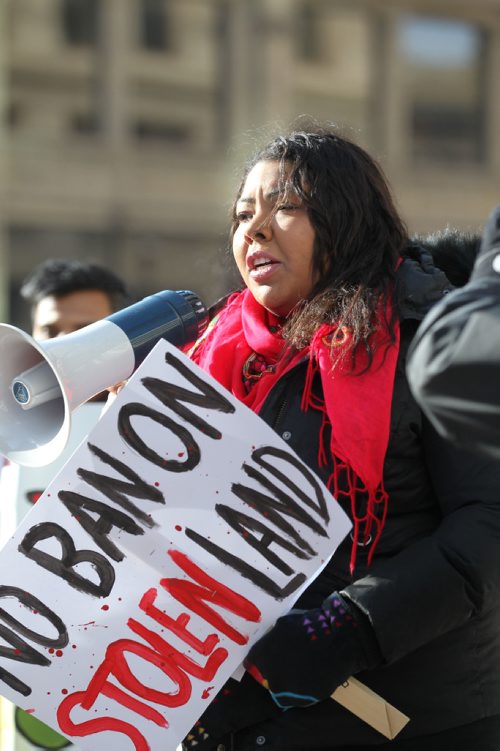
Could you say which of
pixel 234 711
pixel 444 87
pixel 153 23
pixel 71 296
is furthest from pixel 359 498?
pixel 444 87

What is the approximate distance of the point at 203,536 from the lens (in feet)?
5.96

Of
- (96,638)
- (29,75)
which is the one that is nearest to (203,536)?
(96,638)

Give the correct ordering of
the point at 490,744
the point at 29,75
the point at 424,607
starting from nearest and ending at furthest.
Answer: the point at 424,607 → the point at 490,744 → the point at 29,75

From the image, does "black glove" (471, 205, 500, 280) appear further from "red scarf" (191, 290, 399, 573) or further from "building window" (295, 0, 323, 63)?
"building window" (295, 0, 323, 63)

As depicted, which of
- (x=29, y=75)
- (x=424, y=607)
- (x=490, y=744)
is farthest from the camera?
(x=29, y=75)

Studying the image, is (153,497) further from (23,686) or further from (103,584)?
(23,686)

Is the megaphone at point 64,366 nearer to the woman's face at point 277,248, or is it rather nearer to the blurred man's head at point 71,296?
the woman's face at point 277,248

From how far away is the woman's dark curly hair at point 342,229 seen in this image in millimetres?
1936

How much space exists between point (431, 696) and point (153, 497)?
1.74ft

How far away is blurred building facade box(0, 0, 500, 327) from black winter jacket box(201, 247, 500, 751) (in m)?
11.1

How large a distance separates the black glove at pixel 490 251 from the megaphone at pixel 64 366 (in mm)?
629

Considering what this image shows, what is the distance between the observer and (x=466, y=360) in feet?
4.49

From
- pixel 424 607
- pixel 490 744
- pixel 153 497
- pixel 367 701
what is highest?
pixel 153 497

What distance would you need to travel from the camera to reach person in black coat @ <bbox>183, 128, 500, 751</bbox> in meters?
1.79
